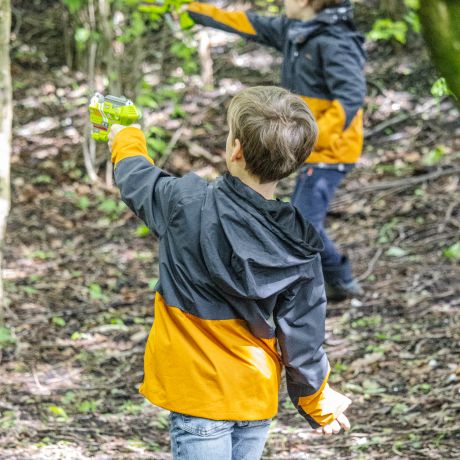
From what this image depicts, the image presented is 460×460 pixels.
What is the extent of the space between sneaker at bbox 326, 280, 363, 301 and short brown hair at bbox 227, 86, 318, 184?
314cm

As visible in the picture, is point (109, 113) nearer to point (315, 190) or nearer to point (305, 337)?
point (305, 337)

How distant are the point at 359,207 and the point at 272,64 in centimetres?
403

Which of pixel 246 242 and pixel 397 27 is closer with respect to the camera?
pixel 246 242

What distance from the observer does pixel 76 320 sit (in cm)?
556

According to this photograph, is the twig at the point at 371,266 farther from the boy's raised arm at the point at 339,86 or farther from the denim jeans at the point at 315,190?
the boy's raised arm at the point at 339,86

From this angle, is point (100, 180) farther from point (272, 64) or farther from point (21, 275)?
point (272, 64)

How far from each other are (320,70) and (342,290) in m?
1.53

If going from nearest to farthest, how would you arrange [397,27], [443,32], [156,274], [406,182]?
1. [443,32]
2. [156,274]
3. [406,182]
4. [397,27]

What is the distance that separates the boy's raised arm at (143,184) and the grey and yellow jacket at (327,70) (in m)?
2.38

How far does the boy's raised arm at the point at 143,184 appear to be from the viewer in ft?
8.32

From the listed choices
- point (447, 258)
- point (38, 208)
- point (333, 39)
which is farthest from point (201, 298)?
point (38, 208)

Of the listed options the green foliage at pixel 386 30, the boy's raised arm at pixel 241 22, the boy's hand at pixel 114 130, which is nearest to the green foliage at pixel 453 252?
the boy's raised arm at pixel 241 22

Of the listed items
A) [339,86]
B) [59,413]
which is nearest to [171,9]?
[339,86]

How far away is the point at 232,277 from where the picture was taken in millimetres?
2486
